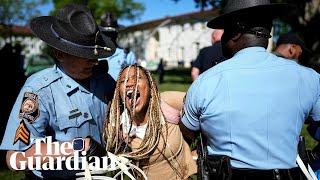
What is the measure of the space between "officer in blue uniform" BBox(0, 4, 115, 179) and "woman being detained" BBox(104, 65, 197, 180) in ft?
0.48

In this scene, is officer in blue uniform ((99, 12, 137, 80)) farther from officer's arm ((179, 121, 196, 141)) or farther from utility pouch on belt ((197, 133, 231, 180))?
utility pouch on belt ((197, 133, 231, 180))

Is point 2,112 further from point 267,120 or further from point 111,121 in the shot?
point 267,120

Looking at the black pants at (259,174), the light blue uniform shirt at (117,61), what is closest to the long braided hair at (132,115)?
the black pants at (259,174)

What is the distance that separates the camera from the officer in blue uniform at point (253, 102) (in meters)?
1.88

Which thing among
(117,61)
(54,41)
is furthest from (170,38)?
(54,41)

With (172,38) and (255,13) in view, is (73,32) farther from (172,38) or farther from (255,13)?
(172,38)

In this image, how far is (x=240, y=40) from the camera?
2.01m

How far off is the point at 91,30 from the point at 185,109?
27.5 inches

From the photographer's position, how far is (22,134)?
197 centimetres

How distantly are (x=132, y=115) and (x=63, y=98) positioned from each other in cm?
40

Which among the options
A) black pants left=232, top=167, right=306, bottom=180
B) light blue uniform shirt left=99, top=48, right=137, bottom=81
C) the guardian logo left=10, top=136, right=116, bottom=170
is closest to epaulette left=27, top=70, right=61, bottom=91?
the guardian logo left=10, top=136, right=116, bottom=170

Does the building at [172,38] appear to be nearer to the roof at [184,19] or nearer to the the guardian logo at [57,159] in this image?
the roof at [184,19]

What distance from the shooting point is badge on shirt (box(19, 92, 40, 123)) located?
1.98 metres

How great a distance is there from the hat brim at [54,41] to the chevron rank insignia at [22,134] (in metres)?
0.45
